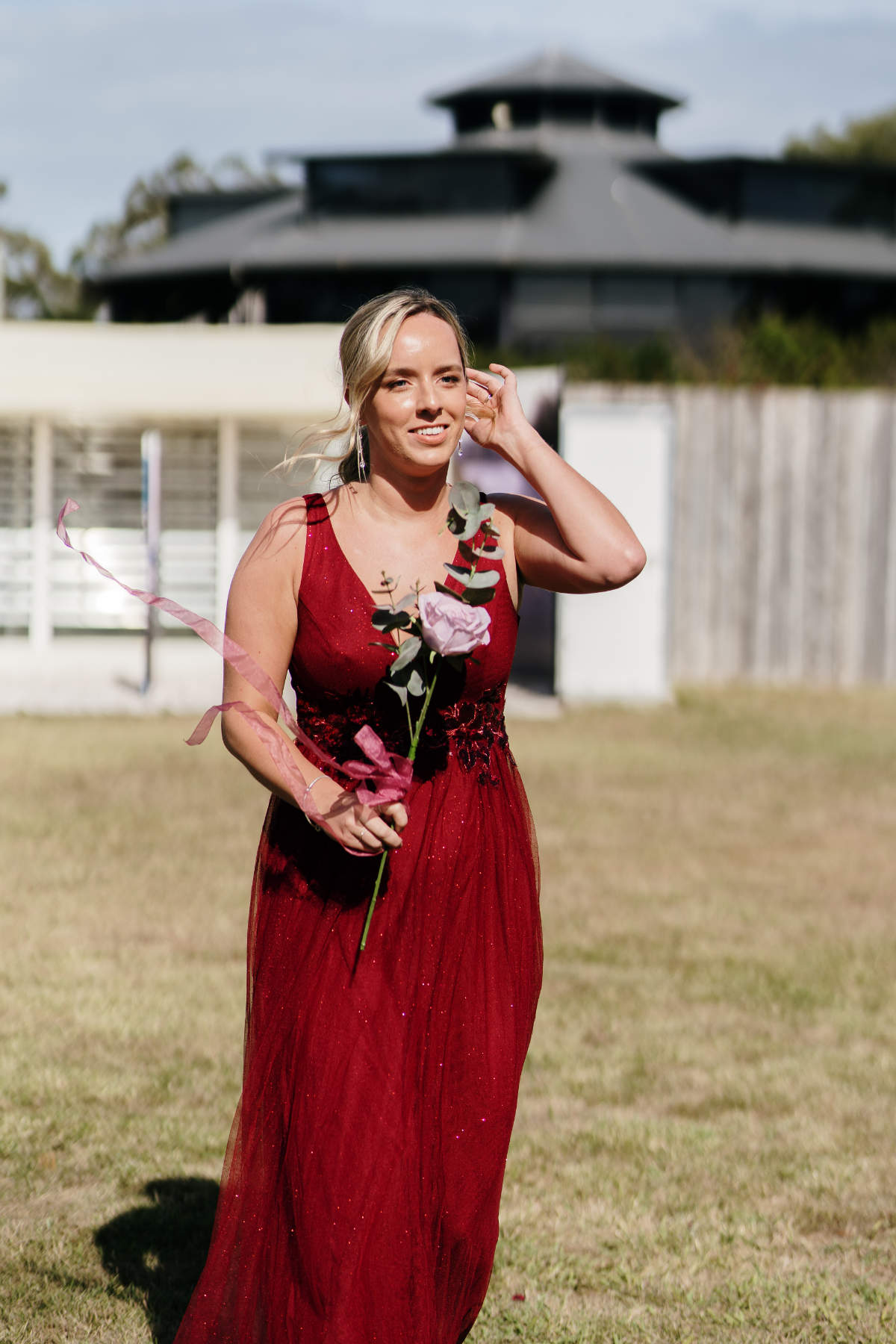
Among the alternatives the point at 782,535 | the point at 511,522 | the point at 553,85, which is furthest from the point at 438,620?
the point at 553,85

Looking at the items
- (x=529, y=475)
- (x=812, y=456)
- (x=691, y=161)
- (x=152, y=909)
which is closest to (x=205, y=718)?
(x=529, y=475)

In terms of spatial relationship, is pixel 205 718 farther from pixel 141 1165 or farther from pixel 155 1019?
pixel 155 1019

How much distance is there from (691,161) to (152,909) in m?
37.1

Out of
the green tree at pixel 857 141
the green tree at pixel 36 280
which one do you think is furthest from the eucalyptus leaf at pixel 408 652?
the green tree at pixel 857 141

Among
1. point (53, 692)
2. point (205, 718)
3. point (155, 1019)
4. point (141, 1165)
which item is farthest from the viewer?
point (53, 692)

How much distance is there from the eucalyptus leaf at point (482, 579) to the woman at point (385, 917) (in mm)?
165

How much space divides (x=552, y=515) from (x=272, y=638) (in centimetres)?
59

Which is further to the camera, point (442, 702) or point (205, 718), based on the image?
point (442, 702)

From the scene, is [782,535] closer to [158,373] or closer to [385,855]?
[158,373]

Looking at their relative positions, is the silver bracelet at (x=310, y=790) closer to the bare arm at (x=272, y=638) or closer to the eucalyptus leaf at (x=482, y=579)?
the bare arm at (x=272, y=638)

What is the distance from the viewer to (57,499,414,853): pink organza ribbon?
2.98 metres

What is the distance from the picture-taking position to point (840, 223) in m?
41.7

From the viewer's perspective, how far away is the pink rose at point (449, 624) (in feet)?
9.45

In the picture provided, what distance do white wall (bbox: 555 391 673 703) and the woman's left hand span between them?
11.2 metres
